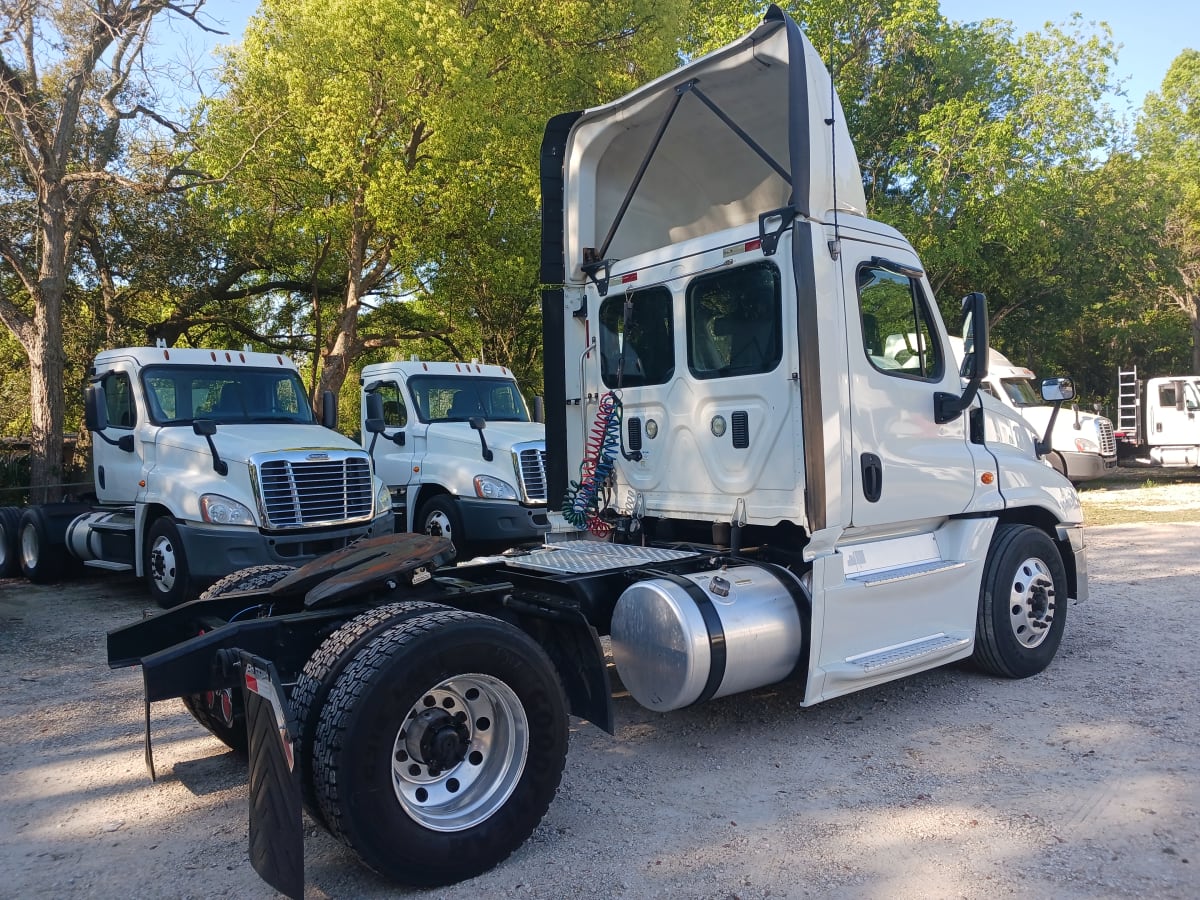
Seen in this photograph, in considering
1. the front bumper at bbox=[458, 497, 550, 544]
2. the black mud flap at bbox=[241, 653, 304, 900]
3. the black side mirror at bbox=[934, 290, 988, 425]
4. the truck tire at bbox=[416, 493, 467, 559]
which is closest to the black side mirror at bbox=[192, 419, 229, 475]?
the truck tire at bbox=[416, 493, 467, 559]

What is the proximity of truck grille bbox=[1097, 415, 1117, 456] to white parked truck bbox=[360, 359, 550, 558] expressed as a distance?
1325 centimetres

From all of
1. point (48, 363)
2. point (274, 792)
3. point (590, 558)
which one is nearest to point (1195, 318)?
point (590, 558)

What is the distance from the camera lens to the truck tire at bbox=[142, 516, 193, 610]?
823 centimetres

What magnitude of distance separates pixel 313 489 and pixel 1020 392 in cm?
1461

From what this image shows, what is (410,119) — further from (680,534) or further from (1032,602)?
(1032,602)

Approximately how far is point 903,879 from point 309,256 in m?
20.6

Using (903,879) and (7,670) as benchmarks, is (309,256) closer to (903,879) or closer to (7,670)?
(7,670)

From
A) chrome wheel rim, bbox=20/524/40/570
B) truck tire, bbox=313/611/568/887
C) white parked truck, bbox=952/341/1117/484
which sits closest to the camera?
truck tire, bbox=313/611/568/887

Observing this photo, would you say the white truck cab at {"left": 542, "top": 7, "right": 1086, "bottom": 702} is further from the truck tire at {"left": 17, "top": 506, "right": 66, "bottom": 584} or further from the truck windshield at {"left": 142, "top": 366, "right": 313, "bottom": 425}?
the truck tire at {"left": 17, "top": 506, "right": 66, "bottom": 584}

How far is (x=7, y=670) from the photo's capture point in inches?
264

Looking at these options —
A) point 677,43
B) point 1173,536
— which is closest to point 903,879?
point 1173,536

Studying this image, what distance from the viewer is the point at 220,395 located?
9617 mm

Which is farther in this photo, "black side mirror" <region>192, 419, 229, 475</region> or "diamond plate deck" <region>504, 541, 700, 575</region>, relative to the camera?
"black side mirror" <region>192, 419, 229, 475</region>

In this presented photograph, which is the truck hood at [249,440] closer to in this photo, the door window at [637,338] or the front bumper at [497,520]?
the front bumper at [497,520]
